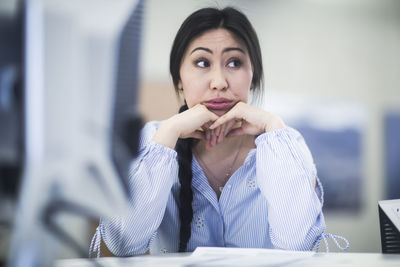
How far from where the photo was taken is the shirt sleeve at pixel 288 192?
0.82m

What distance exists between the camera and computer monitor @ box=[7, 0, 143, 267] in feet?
0.90

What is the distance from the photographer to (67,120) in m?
0.28

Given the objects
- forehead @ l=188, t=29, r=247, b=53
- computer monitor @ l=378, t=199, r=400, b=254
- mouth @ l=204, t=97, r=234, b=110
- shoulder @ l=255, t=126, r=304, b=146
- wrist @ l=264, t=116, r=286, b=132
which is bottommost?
computer monitor @ l=378, t=199, r=400, b=254

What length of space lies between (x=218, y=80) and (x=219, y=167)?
10.9 inches

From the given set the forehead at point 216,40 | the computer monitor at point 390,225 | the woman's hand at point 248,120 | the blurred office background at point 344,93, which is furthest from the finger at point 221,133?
the blurred office background at point 344,93

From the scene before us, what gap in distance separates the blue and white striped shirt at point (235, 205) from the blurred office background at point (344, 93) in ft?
7.15

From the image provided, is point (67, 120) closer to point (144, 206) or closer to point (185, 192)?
point (144, 206)

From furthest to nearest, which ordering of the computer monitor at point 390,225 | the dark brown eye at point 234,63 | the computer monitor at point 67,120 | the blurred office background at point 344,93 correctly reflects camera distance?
the blurred office background at point 344,93
the dark brown eye at point 234,63
the computer monitor at point 390,225
the computer monitor at point 67,120

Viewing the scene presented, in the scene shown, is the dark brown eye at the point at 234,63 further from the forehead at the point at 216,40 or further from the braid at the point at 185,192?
the braid at the point at 185,192

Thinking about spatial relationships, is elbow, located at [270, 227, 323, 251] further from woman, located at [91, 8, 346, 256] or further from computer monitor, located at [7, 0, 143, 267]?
computer monitor, located at [7, 0, 143, 267]

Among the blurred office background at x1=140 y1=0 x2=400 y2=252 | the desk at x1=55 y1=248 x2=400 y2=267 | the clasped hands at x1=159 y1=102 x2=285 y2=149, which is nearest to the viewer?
the desk at x1=55 y1=248 x2=400 y2=267

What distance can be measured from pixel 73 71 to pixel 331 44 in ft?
11.2


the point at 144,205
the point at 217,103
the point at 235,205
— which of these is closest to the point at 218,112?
the point at 217,103

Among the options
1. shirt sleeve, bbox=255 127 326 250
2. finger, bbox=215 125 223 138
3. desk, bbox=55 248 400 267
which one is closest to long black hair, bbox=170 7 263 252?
finger, bbox=215 125 223 138
